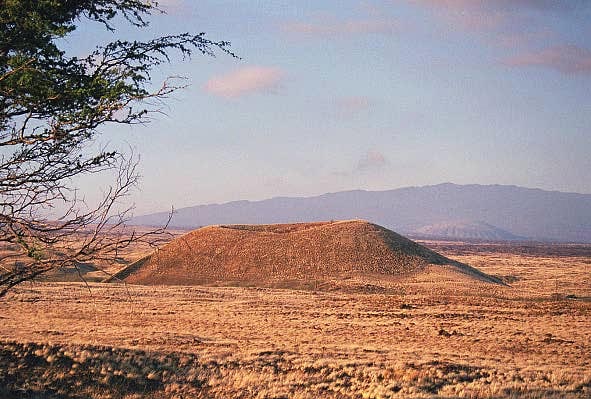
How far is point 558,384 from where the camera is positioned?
546 inches

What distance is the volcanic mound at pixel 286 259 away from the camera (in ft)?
160

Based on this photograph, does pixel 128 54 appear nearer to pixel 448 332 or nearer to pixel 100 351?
pixel 100 351

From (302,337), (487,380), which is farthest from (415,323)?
(487,380)

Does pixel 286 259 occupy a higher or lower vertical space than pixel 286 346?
higher

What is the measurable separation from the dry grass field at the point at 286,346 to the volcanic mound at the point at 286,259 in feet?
30.7

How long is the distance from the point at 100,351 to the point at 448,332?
1459cm

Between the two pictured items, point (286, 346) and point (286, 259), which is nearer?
point (286, 346)

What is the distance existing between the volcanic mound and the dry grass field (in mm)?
9355

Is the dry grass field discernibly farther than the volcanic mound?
No

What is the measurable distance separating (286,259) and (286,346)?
109 ft

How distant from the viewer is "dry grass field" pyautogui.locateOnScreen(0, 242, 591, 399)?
1316cm

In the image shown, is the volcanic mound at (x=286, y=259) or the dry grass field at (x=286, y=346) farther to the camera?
the volcanic mound at (x=286, y=259)

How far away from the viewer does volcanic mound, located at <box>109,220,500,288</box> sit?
48656 mm

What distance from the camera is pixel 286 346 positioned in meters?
18.8
